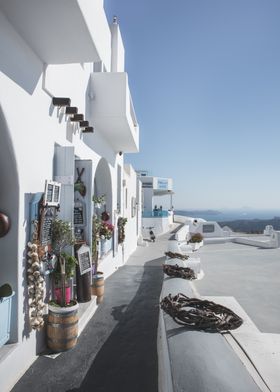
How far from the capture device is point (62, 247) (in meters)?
5.88

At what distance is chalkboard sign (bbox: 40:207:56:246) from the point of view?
5016mm

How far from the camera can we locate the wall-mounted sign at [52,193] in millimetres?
5176

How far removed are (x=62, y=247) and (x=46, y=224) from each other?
78 cm

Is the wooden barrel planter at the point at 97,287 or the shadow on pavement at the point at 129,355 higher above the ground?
the wooden barrel planter at the point at 97,287

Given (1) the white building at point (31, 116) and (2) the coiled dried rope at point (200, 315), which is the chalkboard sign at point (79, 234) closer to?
(1) the white building at point (31, 116)

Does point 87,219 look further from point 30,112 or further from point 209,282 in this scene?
point 209,282

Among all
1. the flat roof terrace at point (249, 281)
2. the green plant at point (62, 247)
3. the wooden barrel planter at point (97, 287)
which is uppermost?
the green plant at point (62, 247)

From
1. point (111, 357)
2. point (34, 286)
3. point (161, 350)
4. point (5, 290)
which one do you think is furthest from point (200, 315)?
point (5, 290)

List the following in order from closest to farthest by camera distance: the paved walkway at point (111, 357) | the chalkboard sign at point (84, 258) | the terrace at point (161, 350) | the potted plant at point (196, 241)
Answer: the terrace at point (161, 350) → the paved walkway at point (111, 357) → the chalkboard sign at point (84, 258) → the potted plant at point (196, 241)

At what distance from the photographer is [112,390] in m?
4.05

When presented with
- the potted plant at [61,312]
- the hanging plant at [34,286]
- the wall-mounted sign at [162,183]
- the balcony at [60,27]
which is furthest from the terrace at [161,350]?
the wall-mounted sign at [162,183]

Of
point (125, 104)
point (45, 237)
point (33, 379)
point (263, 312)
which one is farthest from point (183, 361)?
point (125, 104)

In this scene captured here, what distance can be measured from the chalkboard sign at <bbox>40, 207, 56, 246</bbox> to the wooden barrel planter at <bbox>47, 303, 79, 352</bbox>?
3.79 ft

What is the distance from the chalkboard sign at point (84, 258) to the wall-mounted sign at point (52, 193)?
1.66 m
